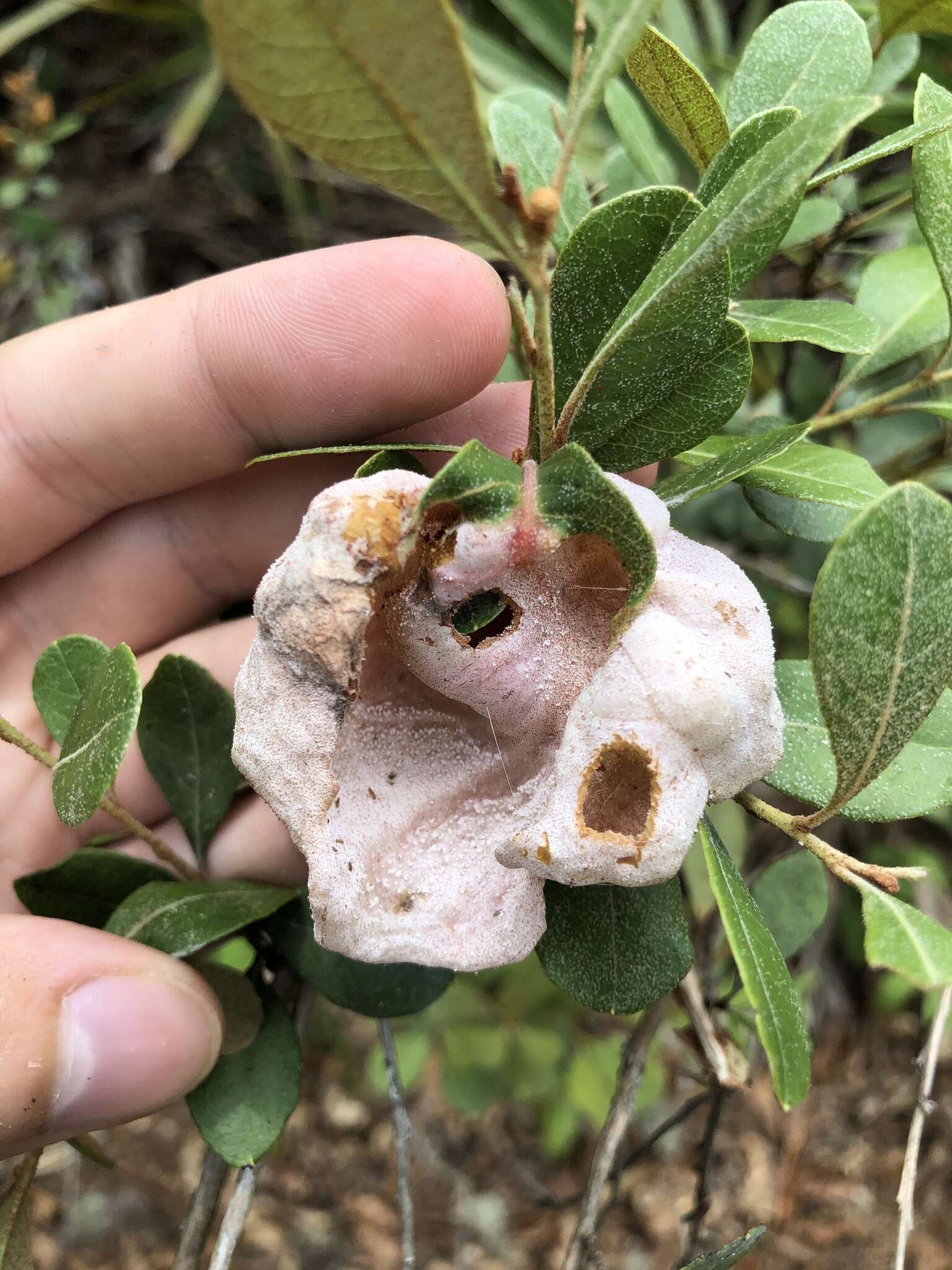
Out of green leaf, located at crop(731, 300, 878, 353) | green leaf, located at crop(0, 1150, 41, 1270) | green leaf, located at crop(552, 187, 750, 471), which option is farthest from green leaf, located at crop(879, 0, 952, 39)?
green leaf, located at crop(0, 1150, 41, 1270)

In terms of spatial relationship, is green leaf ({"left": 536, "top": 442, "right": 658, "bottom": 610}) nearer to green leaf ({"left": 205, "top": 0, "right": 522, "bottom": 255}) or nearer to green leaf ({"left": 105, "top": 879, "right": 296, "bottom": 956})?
green leaf ({"left": 205, "top": 0, "right": 522, "bottom": 255})

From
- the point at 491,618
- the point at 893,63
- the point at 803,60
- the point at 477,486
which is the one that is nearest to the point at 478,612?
the point at 491,618

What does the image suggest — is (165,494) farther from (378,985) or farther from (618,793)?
(618,793)

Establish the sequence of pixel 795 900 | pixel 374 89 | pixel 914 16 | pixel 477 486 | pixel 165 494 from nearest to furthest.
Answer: pixel 374 89 < pixel 477 486 < pixel 914 16 < pixel 795 900 < pixel 165 494

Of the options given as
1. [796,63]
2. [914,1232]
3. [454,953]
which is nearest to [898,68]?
[796,63]

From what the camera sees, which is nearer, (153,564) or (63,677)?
(63,677)

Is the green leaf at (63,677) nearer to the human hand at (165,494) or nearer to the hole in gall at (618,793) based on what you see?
the human hand at (165,494)

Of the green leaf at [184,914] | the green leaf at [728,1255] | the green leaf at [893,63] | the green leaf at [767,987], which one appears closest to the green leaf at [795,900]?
the green leaf at [728,1255]

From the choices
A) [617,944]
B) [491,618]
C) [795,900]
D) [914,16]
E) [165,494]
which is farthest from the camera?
[165,494]
